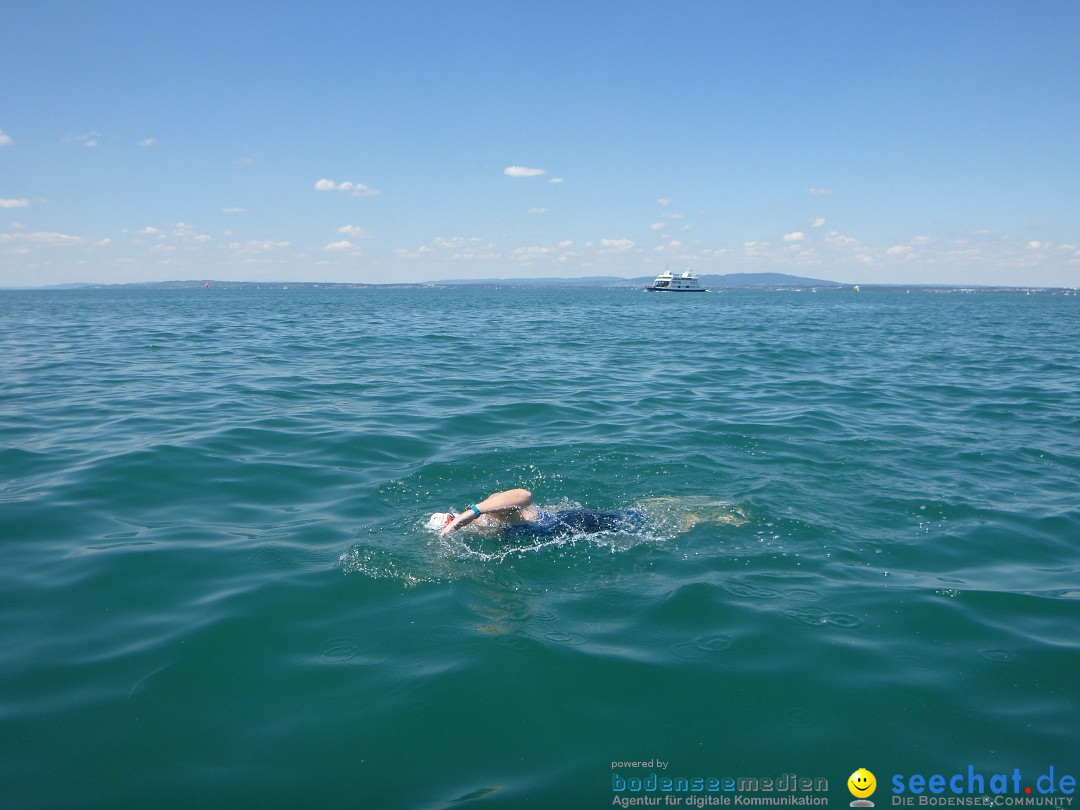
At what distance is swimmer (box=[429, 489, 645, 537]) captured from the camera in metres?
7.56

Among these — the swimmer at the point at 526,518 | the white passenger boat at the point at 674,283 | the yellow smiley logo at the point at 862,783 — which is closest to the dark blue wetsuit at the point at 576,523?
the swimmer at the point at 526,518

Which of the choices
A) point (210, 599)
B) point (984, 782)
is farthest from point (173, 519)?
point (984, 782)

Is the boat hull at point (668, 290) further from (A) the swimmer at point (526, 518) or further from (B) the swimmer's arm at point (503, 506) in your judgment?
(B) the swimmer's arm at point (503, 506)

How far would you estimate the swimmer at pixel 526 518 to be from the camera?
7.56m

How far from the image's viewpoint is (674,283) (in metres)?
136

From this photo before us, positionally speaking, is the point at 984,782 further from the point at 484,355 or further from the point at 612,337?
the point at 612,337

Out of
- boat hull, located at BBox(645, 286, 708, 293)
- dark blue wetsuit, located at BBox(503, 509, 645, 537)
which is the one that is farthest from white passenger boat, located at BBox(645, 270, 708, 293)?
dark blue wetsuit, located at BBox(503, 509, 645, 537)

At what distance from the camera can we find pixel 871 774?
427 cm

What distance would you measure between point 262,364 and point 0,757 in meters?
17.3

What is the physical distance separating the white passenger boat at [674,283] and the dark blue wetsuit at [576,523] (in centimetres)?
12914

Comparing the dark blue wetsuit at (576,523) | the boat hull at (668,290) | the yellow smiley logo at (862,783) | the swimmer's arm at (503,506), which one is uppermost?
the boat hull at (668,290)

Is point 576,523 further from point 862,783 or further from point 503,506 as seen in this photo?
point 862,783

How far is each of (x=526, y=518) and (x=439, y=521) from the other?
1149 mm

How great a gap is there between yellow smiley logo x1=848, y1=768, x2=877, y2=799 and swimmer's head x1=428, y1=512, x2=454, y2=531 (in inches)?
197
